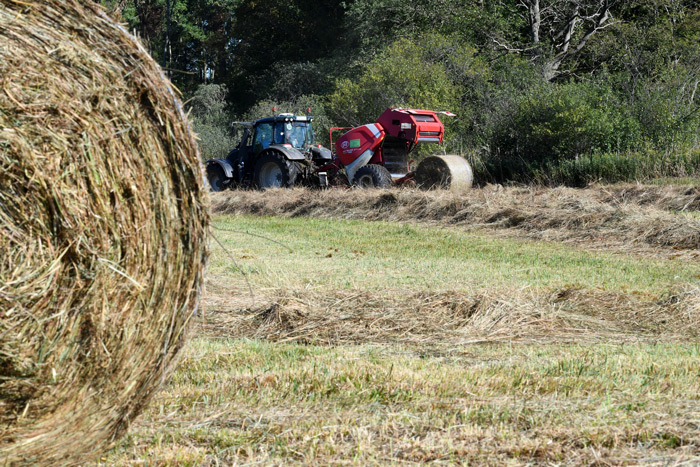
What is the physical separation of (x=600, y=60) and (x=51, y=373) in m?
32.5

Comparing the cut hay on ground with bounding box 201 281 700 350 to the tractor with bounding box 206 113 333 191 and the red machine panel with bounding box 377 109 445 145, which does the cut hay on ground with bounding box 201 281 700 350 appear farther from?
the tractor with bounding box 206 113 333 191

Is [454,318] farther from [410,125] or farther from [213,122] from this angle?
[213,122]

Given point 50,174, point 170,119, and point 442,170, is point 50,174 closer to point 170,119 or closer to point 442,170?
point 170,119

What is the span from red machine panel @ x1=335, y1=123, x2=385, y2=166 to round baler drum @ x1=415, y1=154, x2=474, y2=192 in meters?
1.53

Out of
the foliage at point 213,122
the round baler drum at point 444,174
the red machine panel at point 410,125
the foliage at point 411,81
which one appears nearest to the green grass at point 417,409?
the round baler drum at point 444,174

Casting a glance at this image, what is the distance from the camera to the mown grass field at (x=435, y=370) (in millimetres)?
3186

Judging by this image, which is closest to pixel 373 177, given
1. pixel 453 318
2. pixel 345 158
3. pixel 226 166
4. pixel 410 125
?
pixel 345 158

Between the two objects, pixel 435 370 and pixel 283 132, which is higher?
pixel 283 132

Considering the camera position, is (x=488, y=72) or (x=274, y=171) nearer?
(x=274, y=171)

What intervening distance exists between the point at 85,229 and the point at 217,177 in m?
19.0

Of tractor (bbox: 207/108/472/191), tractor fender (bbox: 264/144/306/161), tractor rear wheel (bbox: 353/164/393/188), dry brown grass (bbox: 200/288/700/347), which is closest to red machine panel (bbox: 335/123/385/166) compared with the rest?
tractor (bbox: 207/108/472/191)

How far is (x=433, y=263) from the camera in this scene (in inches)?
358

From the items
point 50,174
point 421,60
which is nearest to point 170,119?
point 50,174

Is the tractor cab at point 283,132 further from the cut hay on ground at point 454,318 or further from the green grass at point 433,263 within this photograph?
the cut hay on ground at point 454,318
